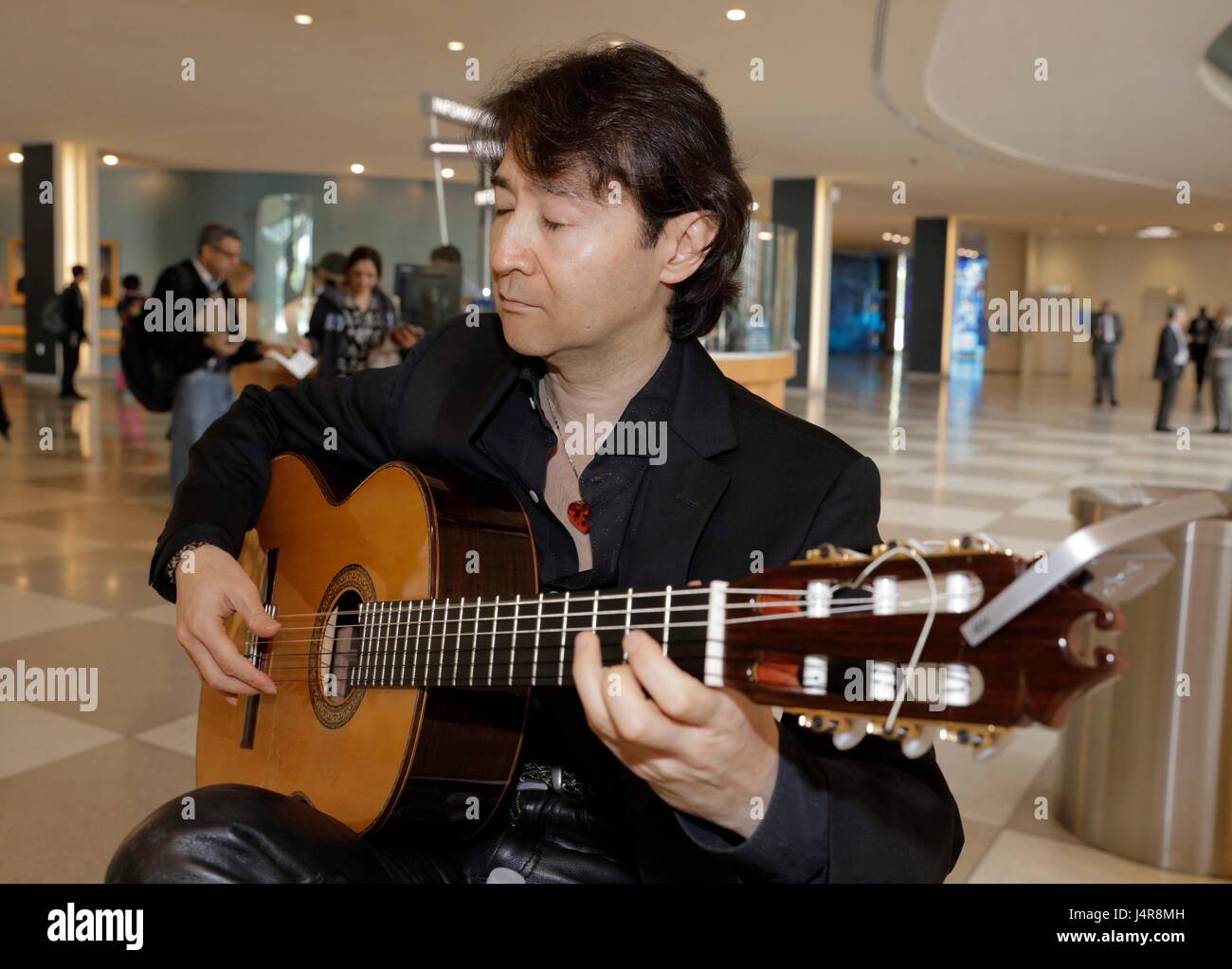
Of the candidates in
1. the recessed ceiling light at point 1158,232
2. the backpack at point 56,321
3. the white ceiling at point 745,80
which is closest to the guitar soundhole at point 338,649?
the white ceiling at point 745,80

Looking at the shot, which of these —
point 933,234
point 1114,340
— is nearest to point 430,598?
point 1114,340

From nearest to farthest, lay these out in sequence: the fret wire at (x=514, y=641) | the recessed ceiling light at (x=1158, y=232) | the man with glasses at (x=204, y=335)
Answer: the fret wire at (x=514, y=641) < the man with glasses at (x=204, y=335) < the recessed ceiling light at (x=1158, y=232)

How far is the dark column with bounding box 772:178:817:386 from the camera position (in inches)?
821

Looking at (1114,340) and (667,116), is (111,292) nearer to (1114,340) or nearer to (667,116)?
(1114,340)

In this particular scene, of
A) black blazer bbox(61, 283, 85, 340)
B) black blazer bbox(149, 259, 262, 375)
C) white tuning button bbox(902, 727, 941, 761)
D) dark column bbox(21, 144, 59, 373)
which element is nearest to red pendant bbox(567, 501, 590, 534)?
white tuning button bbox(902, 727, 941, 761)

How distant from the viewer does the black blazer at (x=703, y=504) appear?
47.8 inches

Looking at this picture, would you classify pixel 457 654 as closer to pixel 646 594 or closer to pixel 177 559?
pixel 646 594

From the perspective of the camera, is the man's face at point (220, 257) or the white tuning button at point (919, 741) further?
the man's face at point (220, 257)

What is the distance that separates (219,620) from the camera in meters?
1.82

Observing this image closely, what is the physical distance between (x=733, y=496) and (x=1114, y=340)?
67.1 feet

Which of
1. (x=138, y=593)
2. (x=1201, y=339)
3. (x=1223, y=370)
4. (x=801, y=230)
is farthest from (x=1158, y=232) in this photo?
(x=138, y=593)

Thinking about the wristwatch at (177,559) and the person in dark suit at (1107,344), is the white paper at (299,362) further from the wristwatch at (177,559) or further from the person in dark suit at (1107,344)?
the person in dark suit at (1107,344)

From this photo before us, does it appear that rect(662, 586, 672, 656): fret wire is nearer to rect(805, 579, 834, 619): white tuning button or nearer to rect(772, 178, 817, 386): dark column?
rect(805, 579, 834, 619): white tuning button

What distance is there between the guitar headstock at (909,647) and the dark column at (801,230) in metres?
20.0
